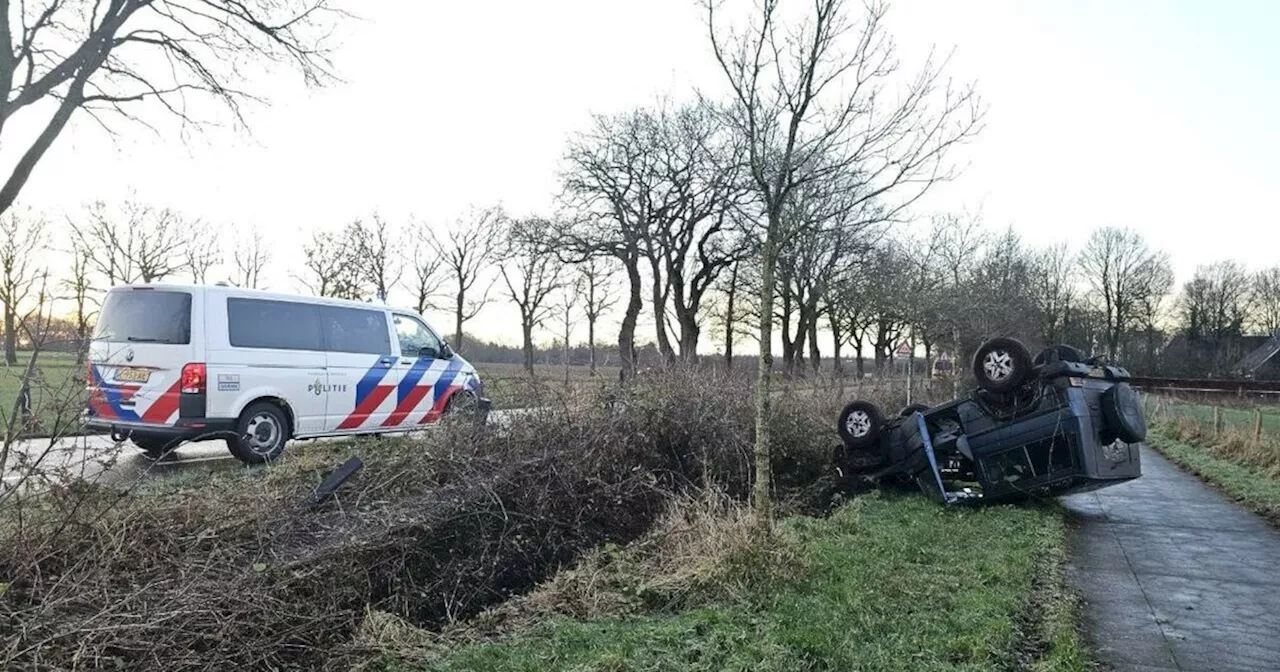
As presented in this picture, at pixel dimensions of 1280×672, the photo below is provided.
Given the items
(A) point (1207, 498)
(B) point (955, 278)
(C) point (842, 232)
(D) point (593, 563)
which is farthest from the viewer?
(B) point (955, 278)

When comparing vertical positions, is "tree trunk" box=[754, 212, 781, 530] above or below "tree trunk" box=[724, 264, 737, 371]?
below

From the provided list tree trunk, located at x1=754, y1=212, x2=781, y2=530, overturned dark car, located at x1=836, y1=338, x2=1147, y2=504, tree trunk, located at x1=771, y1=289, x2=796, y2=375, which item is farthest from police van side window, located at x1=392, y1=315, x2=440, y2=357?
tree trunk, located at x1=771, y1=289, x2=796, y2=375

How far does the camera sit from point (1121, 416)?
8555mm

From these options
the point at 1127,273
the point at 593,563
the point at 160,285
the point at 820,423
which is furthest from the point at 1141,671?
the point at 1127,273

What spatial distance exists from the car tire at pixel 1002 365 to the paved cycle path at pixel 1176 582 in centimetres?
163

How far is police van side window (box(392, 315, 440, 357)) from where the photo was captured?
37.6 feet

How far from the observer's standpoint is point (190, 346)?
29.1 ft

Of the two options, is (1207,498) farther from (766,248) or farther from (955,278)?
(955,278)

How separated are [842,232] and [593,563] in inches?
159

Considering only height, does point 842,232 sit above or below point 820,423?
above

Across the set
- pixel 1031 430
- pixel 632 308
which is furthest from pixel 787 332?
pixel 1031 430

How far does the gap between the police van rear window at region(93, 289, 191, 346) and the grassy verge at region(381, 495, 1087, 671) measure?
225 inches

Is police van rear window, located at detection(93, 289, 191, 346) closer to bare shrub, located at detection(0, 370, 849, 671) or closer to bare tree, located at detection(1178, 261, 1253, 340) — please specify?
bare shrub, located at detection(0, 370, 849, 671)

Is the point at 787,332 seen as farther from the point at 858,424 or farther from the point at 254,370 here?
the point at 254,370
